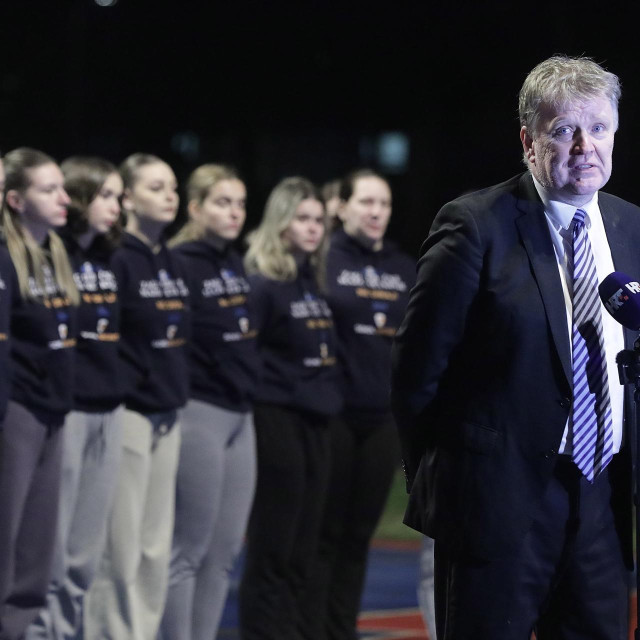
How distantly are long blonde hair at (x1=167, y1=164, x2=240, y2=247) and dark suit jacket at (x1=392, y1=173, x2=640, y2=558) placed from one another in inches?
118

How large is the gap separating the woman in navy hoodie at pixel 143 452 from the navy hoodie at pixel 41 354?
0.39 metres

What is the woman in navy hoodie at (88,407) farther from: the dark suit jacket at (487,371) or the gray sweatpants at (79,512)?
the dark suit jacket at (487,371)

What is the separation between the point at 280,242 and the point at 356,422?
2.91 ft

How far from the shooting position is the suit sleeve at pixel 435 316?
3100 mm

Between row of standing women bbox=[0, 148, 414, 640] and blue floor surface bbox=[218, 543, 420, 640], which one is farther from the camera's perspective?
blue floor surface bbox=[218, 543, 420, 640]

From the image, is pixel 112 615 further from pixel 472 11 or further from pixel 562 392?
pixel 472 11

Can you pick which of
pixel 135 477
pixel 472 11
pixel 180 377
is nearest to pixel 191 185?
pixel 180 377

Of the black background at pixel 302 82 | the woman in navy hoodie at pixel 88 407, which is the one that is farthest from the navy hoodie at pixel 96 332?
the black background at pixel 302 82

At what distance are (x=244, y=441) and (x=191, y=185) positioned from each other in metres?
1.21

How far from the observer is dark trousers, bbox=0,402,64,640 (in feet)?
16.5

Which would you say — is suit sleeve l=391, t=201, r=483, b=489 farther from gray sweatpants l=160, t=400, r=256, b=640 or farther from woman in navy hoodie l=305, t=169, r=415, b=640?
woman in navy hoodie l=305, t=169, r=415, b=640

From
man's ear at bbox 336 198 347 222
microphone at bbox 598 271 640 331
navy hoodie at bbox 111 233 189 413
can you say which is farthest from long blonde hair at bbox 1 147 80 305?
microphone at bbox 598 271 640 331

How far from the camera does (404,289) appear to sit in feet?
21.4

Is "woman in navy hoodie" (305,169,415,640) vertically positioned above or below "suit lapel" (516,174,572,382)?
below
